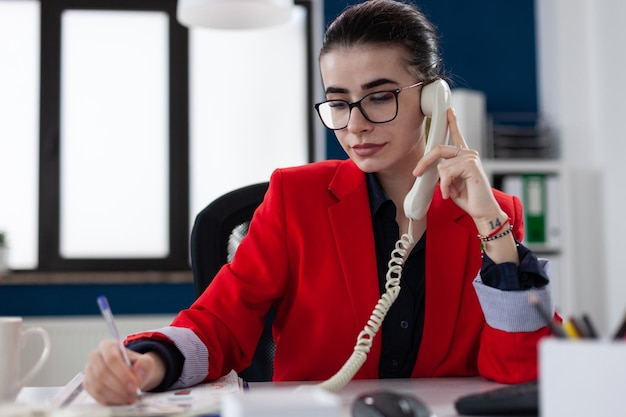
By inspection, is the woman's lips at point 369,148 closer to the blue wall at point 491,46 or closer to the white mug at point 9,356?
the white mug at point 9,356

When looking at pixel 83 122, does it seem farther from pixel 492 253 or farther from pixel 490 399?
pixel 490 399

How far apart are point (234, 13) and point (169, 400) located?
146 cm

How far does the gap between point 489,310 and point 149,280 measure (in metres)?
2.76

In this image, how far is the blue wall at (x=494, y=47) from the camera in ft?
13.1

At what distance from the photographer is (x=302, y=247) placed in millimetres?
1390

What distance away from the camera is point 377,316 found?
1.28 metres

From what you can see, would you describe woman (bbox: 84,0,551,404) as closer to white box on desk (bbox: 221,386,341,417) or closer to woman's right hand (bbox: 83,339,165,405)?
woman's right hand (bbox: 83,339,165,405)

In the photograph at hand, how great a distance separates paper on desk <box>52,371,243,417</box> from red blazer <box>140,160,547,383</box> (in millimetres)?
216

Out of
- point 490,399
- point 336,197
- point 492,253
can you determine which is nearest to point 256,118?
point 336,197

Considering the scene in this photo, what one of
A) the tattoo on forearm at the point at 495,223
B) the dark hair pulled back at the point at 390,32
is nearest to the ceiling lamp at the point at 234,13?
the dark hair pulled back at the point at 390,32

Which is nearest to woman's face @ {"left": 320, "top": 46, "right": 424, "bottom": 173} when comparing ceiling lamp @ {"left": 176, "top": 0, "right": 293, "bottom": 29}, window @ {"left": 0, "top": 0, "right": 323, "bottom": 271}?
ceiling lamp @ {"left": 176, "top": 0, "right": 293, "bottom": 29}

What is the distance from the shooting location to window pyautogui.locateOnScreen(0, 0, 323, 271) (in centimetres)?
384

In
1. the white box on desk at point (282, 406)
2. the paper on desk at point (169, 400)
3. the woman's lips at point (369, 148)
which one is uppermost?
the woman's lips at point (369, 148)

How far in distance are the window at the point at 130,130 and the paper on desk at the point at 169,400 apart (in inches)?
112
